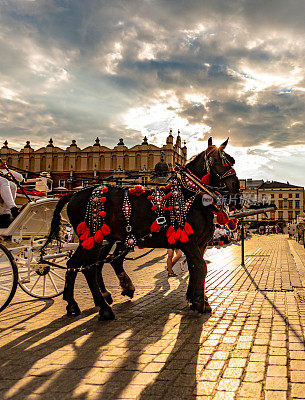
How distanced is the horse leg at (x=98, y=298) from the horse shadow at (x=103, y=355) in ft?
0.53

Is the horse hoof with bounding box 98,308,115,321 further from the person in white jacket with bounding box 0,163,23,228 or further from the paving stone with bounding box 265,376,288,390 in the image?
the paving stone with bounding box 265,376,288,390

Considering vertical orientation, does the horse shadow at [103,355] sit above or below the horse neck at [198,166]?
below

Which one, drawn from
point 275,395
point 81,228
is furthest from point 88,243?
point 275,395

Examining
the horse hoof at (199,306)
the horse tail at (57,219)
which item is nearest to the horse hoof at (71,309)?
the horse tail at (57,219)

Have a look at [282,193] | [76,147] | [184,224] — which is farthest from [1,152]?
[282,193]

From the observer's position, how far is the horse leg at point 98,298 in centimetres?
516

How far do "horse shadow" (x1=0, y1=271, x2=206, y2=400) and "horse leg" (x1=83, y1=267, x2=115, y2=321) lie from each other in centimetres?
16

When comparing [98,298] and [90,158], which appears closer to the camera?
[98,298]

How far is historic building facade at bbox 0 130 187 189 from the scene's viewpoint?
53.8m

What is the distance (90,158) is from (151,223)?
51.1 m

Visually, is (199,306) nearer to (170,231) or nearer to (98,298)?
(170,231)

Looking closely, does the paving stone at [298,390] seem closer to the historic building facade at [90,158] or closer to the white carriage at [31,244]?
the white carriage at [31,244]

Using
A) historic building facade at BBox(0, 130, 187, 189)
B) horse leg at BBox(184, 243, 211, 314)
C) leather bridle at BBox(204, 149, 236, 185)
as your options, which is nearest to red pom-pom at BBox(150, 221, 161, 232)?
horse leg at BBox(184, 243, 211, 314)

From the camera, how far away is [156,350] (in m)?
3.87
